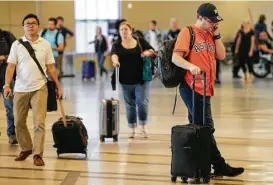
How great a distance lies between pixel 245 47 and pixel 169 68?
1367cm

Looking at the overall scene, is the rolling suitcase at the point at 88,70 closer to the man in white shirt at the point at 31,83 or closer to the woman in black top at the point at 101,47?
the woman in black top at the point at 101,47

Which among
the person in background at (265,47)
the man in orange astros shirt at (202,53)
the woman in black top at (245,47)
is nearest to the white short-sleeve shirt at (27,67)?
the man in orange astros shirt at (202,53)

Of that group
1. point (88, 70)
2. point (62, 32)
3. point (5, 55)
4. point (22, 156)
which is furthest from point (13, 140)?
point (88, 70)

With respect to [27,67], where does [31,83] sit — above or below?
below

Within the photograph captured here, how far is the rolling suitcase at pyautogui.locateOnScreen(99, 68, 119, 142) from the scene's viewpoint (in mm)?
9422

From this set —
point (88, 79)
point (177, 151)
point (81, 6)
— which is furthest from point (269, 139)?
point (81, 6)

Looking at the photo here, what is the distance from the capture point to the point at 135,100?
31.7 ft

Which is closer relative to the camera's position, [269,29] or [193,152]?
[193,152]

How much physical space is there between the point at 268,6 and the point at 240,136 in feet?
59.3

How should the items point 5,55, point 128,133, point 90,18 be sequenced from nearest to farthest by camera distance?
point 5,55 < point 128,133 < point 90,18

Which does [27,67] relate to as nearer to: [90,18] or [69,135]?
[69,135]

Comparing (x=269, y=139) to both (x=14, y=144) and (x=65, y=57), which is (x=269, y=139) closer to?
(x=14, y=144)

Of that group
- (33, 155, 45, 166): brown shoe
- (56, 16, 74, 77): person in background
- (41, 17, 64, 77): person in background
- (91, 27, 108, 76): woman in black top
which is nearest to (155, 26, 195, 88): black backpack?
(33, 155, 45, 166): brown shoe

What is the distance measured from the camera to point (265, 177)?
23.5 feet
